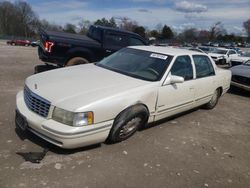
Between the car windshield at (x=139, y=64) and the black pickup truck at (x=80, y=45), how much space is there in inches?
112

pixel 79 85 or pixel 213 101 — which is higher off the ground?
pixel 79 85

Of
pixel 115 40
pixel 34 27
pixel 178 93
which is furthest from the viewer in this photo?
pixel 34 27

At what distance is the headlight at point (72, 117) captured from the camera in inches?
140

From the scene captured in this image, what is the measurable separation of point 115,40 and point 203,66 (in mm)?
4086

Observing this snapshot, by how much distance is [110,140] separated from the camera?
417 cm

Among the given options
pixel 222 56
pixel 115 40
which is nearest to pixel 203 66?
pixel 115 40

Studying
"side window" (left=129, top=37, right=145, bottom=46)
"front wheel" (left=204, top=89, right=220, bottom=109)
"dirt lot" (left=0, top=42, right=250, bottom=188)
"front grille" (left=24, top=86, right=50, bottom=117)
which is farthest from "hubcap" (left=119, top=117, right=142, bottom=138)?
"side window" (left=129, top=37, right=145, bottom=46)

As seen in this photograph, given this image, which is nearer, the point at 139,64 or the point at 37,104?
the point at 37,104

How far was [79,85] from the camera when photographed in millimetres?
4195

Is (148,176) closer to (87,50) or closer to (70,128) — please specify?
(70,128)

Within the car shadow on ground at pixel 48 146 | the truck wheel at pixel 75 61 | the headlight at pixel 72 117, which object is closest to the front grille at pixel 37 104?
the headlight at pixel 72 117

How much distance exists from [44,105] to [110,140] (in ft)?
3.69

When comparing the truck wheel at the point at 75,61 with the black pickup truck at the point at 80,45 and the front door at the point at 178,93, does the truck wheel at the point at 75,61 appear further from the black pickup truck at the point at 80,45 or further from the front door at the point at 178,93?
the front door at the point at 178,93

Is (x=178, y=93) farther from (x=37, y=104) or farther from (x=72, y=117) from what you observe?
(x=37, y=104)
